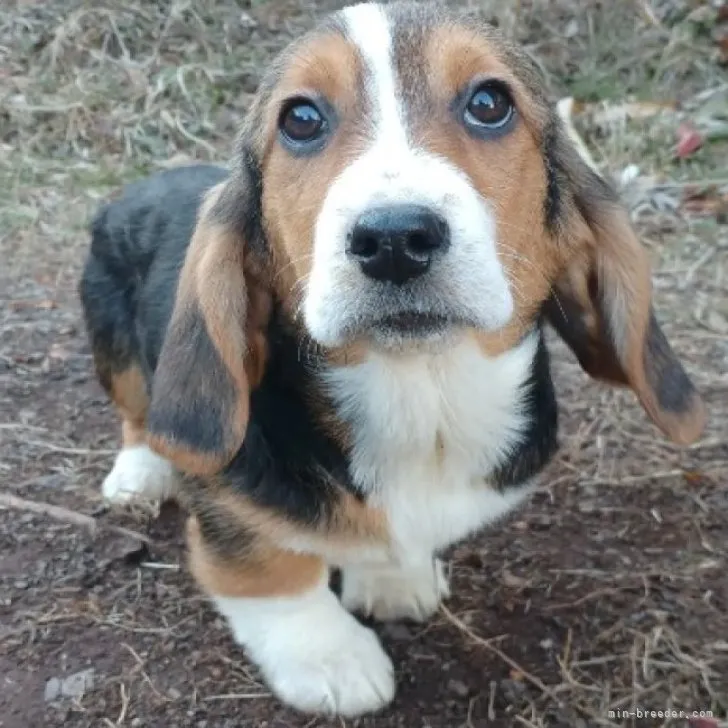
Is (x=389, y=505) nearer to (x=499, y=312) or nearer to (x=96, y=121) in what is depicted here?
(x=499, y=312)

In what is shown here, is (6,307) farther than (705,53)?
No

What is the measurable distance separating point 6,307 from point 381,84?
3319 millimetres

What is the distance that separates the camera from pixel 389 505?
3281 mm

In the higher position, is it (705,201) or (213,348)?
(213,348)

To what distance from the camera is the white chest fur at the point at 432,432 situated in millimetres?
3225

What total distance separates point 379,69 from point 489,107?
0.30m

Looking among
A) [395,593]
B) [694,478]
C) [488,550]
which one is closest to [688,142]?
[694,478]

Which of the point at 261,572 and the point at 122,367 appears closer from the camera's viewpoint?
the point at 261,572

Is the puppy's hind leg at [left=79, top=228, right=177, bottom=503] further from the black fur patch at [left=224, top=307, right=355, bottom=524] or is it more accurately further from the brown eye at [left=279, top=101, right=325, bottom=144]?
the brown eye at [left=279, top=101, right=325, bottom=144]

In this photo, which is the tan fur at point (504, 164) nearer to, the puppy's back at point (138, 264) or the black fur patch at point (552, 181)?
the black fur patch at point (552, 181)

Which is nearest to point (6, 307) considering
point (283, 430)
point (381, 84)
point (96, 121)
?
point (96, 121)

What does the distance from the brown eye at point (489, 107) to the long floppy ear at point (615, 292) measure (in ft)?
0.83

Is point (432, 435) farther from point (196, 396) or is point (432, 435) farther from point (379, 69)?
point (379, 69)

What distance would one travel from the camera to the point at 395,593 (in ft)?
12.3
